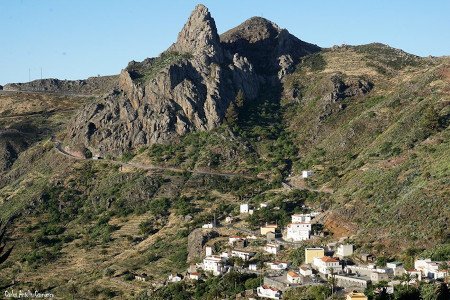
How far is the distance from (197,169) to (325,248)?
3781 centimetres

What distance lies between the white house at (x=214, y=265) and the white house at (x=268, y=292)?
8.89m

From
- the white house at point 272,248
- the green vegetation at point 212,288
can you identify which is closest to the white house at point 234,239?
the white house at point 272,248

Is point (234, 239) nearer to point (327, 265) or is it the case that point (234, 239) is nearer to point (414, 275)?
point (327, 265)

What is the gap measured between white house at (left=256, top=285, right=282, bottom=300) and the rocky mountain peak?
6503cm

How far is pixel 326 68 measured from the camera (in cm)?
13150

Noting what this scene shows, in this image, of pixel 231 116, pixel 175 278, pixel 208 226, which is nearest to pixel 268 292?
pixel 175 278

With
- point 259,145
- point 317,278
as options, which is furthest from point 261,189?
point 317,278

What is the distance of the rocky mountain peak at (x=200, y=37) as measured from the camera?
124312 mm

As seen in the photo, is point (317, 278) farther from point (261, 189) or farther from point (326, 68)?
point (326, 68)

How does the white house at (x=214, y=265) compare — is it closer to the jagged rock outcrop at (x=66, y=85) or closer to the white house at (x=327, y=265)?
the white house at (x=327, y=265)

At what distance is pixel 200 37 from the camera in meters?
126

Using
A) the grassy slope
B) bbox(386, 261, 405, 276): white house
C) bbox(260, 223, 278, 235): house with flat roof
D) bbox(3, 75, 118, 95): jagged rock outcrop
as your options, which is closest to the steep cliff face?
the grassy slope

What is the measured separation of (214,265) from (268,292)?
1097cm

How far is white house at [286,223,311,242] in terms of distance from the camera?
252 ft
